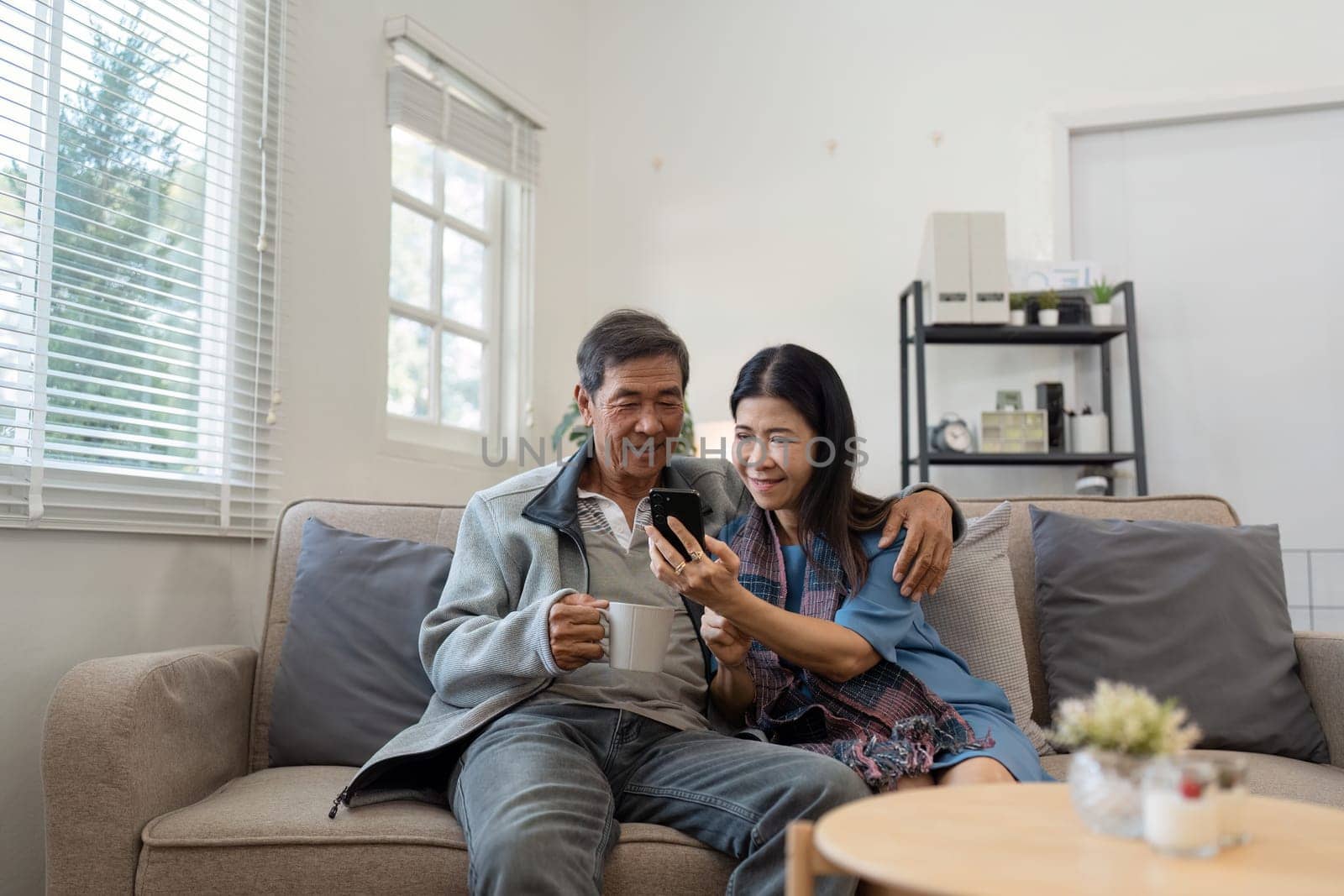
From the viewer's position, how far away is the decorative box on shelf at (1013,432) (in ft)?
11.9

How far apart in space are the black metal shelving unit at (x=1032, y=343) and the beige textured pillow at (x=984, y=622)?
1.75 m

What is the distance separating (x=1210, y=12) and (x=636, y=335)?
3.11m

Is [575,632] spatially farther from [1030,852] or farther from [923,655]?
[1030,852]

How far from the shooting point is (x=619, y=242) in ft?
14.3

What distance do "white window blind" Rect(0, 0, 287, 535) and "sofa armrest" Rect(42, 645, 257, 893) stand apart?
545mm

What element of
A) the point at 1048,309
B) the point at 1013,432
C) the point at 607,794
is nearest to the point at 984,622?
the point at 607,794

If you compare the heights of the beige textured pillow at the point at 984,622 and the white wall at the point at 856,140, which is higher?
the white wall at the point at 856,140

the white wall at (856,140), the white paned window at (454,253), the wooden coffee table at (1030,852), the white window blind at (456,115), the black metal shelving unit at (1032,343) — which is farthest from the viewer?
the white wall at (856,140)

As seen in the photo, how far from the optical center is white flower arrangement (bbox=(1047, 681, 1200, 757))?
0.85m

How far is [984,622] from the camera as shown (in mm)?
1807

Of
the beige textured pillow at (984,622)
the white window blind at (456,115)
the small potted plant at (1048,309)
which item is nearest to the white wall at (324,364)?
the white window blind at (456,115)

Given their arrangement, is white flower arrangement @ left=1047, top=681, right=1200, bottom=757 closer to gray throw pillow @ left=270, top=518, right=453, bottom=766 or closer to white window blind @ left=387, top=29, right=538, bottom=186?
gray throw pillow @ left=270, top=518, right=453, bottom=766

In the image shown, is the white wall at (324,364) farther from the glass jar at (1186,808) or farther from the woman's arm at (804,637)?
the glass jar at (1186,808)

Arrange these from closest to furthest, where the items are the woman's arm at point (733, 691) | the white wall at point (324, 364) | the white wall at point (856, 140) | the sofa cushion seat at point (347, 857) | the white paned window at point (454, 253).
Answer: the sofa cushion seat at point (347, 857) < the woman's arm at point (733, 691) < the white wall at point (324, 364) < the white paned window at point (454, 253) < the white wall at point (856, 140)
